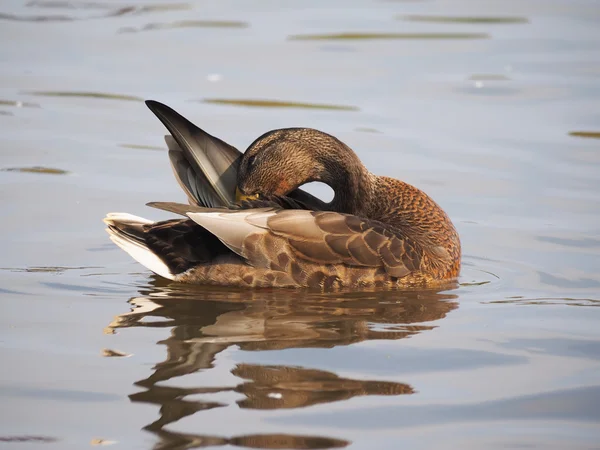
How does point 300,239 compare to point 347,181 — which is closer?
point 300,239

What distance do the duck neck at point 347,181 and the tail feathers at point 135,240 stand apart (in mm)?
1296

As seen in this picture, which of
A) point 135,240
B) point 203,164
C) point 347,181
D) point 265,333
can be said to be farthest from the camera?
point 347,181

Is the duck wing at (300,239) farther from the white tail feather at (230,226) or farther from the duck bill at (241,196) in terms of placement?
the duck bill at (241,196)

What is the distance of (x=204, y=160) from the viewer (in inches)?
293

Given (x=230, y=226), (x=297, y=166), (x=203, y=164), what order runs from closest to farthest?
(x=230, y=226) → (x=203, y=164) → (x=297, y=166)

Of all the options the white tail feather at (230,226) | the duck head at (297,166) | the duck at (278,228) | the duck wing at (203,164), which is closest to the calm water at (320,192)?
the duck at (278,228)

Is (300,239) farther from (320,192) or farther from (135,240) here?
(320,192)

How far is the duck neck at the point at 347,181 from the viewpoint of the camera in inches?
304

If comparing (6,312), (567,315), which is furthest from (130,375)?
(567,315)

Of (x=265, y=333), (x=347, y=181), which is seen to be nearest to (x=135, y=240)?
(x=265, y=333)

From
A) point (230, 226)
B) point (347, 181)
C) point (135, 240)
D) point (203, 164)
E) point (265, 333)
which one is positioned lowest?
point (265, 333)

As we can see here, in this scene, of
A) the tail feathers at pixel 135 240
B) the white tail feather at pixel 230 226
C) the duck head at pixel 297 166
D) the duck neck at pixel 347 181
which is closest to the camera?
the white tail feather at pixel 230 226

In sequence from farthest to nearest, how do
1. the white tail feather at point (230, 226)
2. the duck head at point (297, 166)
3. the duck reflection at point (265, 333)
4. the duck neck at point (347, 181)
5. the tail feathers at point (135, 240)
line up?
the duck neck at point (347, 181) → the duck head at point (297, 166) → the tail feathers at point (135, 240) → the white tail feather at point (230, 226) → the duck reflection at point (265, 333)

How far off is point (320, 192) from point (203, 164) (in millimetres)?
2538
